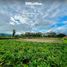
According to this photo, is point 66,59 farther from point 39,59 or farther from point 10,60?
point 10,60

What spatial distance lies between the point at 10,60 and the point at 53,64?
30.2 inches

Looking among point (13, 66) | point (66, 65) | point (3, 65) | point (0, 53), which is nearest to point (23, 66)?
point (13, 66)

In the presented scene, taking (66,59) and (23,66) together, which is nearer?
(23,66)

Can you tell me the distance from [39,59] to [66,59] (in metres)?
0.75

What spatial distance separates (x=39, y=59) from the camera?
326 cm

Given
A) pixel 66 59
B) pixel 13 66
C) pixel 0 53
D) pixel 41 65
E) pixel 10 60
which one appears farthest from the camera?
pixel 0 53

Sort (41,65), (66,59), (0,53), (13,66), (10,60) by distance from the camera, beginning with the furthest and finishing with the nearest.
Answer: (0,53) → (66,59) → (10,60) → (13,66) → (41,65)

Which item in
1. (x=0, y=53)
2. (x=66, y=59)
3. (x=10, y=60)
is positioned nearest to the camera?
(x=10, y=60)

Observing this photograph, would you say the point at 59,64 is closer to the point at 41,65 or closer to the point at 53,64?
the point at 53,64

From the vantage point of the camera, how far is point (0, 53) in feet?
13.6

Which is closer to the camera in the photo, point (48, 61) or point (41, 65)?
point (41, 65)

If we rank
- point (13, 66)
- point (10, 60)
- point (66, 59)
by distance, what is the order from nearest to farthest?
1. point (13, 66)
2. point (10, 60)
3. point (66, 59)

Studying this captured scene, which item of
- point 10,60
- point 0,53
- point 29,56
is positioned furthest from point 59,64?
point 0,53

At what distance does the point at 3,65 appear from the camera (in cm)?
340
